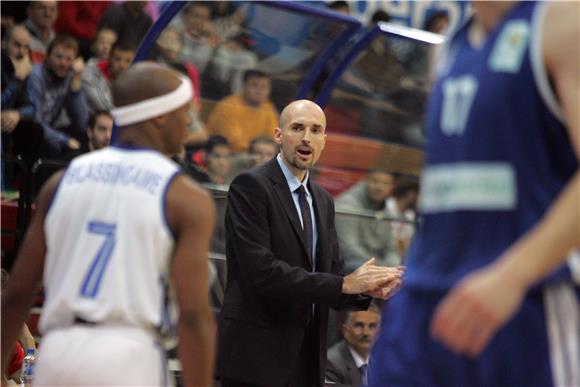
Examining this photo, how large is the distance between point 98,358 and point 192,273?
1.41 feet

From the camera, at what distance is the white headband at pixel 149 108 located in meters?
4.28

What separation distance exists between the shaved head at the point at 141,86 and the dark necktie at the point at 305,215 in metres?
2.64

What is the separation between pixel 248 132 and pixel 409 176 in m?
2.34

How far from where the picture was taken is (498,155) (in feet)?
10.9

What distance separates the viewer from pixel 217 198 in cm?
918

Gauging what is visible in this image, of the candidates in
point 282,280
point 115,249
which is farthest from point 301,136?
point 115,249

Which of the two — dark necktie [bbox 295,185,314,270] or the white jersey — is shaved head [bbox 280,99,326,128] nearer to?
dark necktie [bbox 295,185,314,270]

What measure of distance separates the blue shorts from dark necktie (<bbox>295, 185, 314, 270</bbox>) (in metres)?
3.20

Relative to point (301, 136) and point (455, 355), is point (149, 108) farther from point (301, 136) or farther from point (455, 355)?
point (301, 136)

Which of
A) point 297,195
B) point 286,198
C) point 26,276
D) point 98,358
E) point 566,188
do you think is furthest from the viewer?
point 297,195

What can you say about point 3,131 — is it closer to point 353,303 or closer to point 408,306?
point 353,303

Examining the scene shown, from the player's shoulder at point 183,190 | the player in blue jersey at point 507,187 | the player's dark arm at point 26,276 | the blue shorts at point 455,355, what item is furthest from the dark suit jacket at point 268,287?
the player in blue jersey at point 507,187

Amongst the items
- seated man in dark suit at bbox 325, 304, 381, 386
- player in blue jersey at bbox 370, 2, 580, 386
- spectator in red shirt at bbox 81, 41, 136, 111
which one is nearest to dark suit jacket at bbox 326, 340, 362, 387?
seated man in dark suit at bbox 325, 304, 381, 386

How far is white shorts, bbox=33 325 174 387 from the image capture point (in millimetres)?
4020
